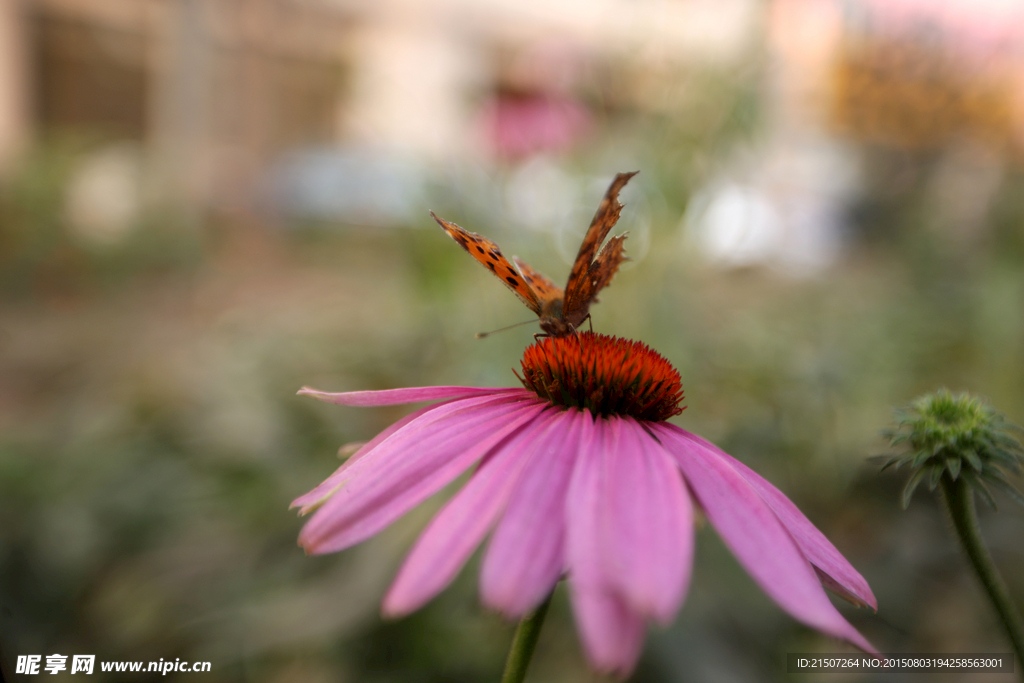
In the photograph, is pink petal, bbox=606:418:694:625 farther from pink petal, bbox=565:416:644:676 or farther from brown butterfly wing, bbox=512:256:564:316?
brown butterfly wing, bbox=512:256:564:316

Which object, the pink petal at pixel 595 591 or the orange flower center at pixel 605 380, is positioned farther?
the orange flower center at pixel 605 380

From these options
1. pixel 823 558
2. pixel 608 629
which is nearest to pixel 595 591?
pixel 608 629

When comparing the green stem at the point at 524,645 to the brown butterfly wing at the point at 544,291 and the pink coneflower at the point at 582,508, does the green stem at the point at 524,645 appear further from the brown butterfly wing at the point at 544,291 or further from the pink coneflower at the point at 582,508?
the brown butterfly wing at the point at 544,291

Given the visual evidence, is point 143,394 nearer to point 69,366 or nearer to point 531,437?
point 69,366

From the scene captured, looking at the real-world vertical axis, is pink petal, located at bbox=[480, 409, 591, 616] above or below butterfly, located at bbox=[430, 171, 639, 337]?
below

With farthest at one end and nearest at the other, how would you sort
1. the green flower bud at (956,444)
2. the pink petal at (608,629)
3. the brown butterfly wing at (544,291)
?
the brown butterfly wing at (544,291), the green flower bud at (956,444), the pink petal at (608,629)

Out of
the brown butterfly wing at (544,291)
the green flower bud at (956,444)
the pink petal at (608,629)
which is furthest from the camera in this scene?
the brown butterfly wing at (544,291)

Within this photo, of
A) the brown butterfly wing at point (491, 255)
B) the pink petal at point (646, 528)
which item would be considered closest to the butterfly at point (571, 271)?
the brown butterfly wing at point (491, 255)

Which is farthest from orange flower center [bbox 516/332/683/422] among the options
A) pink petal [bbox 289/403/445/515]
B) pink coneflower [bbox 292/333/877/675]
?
pink petal [bbox 289/403/445/515]
